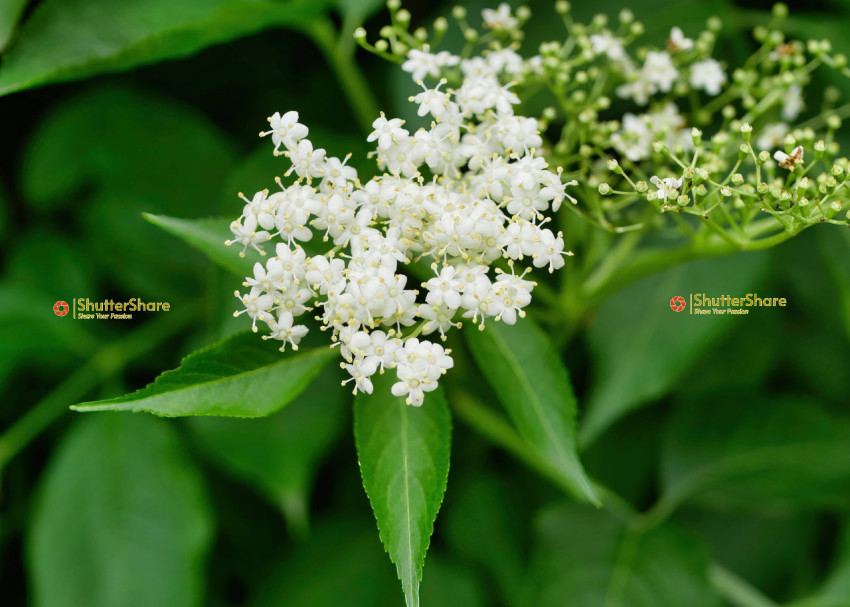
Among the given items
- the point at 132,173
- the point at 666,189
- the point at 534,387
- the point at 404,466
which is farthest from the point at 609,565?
the point at 132,173

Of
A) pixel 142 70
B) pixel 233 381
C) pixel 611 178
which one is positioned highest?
pixel 142 70

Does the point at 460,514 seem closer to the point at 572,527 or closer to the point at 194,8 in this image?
the point at 572,527

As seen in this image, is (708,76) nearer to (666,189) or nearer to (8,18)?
(666,189)

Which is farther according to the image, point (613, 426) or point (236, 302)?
point (613, 426)

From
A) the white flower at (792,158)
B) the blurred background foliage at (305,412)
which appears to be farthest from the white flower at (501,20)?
the white flower at (792,158)

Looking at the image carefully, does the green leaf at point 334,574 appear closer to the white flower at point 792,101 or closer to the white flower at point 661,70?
the white flower at point 661,70

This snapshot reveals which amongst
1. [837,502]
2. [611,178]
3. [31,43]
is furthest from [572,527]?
[31,43]
